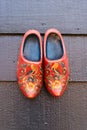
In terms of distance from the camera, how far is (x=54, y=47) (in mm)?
1099

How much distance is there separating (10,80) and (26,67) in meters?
0.13

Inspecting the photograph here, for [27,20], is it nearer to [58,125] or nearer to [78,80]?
[78,80]

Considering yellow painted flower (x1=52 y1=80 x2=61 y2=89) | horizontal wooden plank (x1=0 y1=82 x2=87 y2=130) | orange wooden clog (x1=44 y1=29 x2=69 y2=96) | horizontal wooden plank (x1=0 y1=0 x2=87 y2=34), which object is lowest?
horizontal wooden plank (x1=0 y1=82 x2=87 y2=130)

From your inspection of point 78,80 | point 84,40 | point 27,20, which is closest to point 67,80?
point 78,80

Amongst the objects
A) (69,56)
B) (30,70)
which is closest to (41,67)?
(30,70)

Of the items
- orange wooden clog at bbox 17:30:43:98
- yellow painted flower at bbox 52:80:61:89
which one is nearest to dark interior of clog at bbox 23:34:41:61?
orange wooden clog at bbox 17:30:43:98

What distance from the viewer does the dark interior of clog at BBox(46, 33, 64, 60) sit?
108 centimetres

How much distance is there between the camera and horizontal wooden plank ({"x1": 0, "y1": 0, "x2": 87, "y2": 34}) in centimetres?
113

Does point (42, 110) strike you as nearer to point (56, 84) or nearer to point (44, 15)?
point (56, 84)

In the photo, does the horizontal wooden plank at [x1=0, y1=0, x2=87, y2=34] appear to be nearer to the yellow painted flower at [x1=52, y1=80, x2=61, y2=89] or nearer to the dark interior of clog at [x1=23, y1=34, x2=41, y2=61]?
the dark interior of clog at [x1=23, y1=34, x2=41, y2=61]

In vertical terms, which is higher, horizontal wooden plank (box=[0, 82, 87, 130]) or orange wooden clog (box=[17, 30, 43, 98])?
orange wooden clog (box=[17, 30, 43, 98])

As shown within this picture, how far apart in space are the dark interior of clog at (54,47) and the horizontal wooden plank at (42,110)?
13cm

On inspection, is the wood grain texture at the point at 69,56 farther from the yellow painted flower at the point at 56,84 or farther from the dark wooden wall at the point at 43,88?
the yellow painted flower at the point at 56,84

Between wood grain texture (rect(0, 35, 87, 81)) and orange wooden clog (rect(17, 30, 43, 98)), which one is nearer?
orange wooden clog (rect(17, 30, 43, 98))
